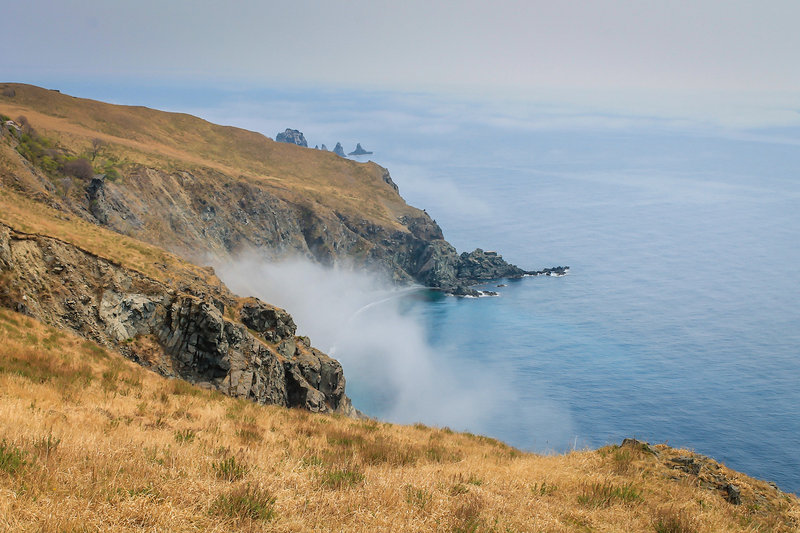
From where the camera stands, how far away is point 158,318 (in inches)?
1398

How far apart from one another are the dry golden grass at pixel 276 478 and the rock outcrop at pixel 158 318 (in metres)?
12.5

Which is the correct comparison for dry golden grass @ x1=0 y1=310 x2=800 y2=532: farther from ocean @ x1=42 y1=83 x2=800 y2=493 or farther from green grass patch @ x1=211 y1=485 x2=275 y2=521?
ocean @ x1=42 y1=83 x2=800 y2=493

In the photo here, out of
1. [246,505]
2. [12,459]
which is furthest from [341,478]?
[12,459]

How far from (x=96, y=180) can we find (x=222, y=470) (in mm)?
81285

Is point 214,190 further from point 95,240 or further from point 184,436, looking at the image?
point 184,436

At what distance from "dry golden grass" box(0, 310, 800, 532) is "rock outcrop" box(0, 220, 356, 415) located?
12.5 metres

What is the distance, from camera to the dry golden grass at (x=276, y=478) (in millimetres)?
8062

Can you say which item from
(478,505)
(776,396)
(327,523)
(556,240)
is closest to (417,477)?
(478,505)

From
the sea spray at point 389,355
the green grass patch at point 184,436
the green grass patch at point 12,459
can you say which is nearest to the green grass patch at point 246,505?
the green grass patch at point 12,459

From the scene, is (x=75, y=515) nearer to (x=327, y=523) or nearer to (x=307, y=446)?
(x=327, y=523)

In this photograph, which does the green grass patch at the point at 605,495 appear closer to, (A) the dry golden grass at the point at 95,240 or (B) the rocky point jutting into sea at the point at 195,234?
(B) the rocky point jutting into sea at the point at 195,234

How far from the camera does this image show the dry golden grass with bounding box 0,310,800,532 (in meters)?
8.06

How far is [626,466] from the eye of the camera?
46.7 ft

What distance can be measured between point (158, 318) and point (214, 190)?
90343 millimetres
